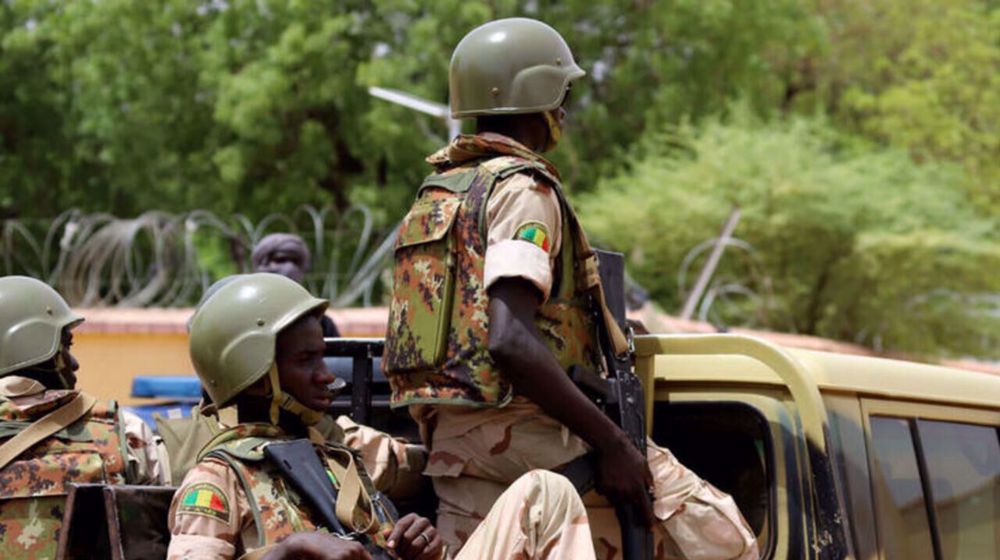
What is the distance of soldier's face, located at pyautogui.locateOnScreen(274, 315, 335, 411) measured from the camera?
3.11m

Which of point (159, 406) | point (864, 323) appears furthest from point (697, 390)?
point (864, 323)

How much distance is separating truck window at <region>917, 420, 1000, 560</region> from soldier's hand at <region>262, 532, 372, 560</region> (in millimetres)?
1718

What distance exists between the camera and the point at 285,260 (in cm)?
671

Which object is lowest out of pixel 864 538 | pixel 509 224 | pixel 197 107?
pixel 197 107

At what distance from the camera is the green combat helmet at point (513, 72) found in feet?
11.7

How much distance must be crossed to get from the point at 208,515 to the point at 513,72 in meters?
1.33

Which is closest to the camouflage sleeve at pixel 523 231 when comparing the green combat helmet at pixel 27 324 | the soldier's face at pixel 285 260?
the green combat helmet at pixel 27 324

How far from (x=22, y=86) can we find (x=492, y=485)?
2910 centimetres

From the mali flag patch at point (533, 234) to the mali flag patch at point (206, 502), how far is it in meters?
0.90

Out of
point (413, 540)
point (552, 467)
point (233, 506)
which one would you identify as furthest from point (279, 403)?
point (552, 467)

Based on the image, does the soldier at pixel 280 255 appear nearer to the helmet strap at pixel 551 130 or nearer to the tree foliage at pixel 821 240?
the helmet strap at pixel 551 130

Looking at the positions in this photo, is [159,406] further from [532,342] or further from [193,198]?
[193,198]

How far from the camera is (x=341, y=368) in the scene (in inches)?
169

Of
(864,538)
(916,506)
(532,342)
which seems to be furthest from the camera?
(916,506)
